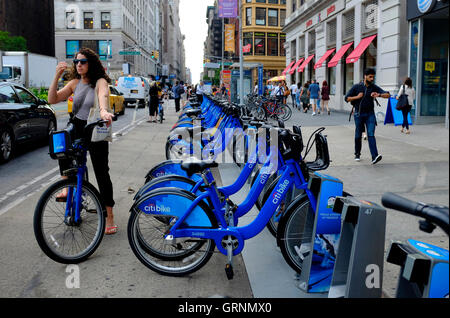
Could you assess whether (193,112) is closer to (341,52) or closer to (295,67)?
(341,52)

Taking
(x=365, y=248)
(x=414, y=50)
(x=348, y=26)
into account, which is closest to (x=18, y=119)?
(x=365, y=248)

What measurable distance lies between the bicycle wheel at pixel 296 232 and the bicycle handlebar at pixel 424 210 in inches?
75.0

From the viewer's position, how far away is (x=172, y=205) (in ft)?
13.1

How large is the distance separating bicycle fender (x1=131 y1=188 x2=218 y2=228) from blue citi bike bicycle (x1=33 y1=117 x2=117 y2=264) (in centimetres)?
85

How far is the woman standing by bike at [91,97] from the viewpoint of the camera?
517 centimetres

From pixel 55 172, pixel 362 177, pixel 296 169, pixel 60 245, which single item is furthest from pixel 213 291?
pixel 55 172

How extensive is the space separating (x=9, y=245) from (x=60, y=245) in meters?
0.91

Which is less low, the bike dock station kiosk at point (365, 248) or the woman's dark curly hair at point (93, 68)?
the woman's dark curly hair at point (93, 68)

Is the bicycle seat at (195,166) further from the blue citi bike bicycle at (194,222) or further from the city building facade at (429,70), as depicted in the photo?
the city building facade at (429,70)

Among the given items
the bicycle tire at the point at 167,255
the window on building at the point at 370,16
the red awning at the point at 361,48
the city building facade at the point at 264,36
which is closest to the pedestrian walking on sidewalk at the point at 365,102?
the bicycle tire at the point at 167,255

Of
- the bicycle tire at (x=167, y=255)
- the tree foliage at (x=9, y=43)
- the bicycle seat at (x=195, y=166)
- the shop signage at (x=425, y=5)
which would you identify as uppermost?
the tree foliage at (x=9, y=43)

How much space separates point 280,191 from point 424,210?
219 centimetres

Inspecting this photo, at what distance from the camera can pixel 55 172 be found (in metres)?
9.52
